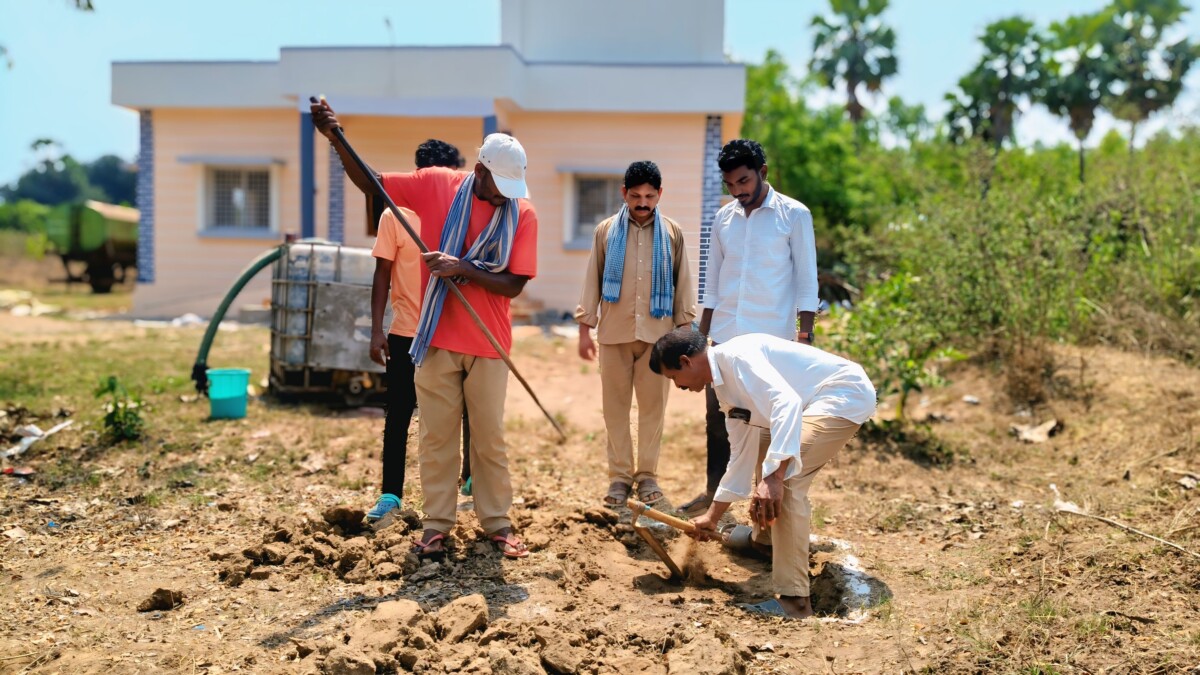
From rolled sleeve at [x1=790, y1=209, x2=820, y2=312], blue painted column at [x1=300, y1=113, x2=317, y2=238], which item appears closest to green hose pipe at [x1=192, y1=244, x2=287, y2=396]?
rolled sleeve at [x1=790, y1=209, x2=820, y2=312]

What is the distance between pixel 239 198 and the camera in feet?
51.4

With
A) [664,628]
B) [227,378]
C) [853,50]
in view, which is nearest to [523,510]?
[664,628]

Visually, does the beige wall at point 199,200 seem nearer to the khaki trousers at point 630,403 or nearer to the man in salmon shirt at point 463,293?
the khaki trousers at point 630,403

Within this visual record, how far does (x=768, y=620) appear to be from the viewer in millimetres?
3744

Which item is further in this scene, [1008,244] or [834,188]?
[834,188]

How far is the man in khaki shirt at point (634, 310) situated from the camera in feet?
16.3

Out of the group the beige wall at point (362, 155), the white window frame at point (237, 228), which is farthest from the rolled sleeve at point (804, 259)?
the white window frame at point (237, 228)

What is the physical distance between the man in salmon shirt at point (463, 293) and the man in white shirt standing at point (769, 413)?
0.81 m

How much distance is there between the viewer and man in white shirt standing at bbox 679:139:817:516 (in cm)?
457

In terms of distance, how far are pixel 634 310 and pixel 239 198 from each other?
12.4m

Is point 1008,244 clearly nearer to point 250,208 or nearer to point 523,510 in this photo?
point 523,510

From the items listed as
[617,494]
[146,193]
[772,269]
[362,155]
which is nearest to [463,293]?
[772,269]

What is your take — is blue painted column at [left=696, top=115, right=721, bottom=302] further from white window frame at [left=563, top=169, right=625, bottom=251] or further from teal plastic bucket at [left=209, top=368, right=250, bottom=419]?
teal plastic bucket at [left=209, top=368, right=250, bottom=419]

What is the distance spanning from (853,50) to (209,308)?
68.9ft
